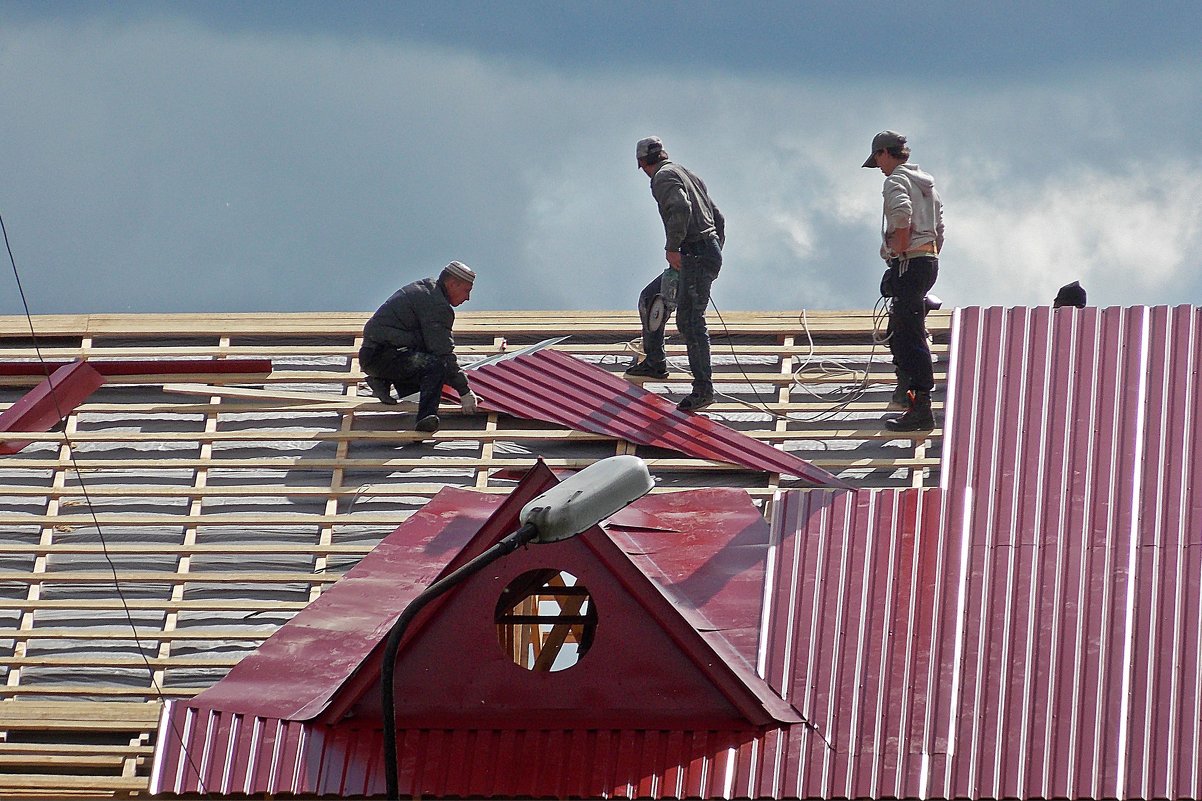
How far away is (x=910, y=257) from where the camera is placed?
12.1 m

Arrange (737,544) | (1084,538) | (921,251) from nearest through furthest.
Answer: (1084,538) → (737,544) → (921,251)

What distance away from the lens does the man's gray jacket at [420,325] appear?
41.7 ft

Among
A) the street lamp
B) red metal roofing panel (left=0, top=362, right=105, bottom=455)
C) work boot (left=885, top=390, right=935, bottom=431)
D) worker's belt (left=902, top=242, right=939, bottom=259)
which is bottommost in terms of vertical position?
the street lamp

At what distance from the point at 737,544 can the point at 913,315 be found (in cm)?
283

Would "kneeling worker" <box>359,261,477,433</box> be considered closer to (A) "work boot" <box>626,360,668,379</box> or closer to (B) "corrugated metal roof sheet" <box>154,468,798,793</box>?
(A) "work boot" <box>626,360,668,379</box>

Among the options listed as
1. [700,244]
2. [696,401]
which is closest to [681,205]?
[700,244]

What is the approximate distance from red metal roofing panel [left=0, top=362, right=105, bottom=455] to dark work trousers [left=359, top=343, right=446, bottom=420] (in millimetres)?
1915

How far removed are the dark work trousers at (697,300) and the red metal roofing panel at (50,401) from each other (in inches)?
160

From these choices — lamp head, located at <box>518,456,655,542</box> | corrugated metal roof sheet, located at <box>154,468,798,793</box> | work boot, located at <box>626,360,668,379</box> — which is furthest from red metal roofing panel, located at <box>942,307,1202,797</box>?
work boot, located at <box>626,360,668,379</box>

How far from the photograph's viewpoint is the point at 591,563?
9.09m

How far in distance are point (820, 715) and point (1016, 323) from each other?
269 cm

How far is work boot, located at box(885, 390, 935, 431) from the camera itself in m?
12.2

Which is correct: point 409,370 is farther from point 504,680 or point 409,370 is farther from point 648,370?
point 504,680

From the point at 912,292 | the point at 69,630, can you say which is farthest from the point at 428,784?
the point at 912,292
